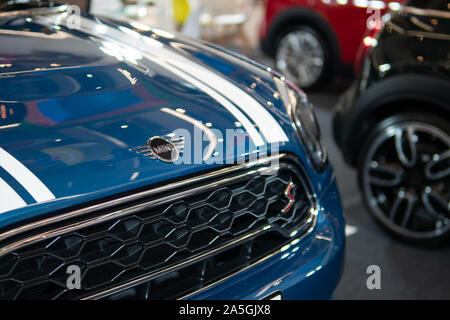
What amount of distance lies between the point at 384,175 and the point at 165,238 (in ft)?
4.86

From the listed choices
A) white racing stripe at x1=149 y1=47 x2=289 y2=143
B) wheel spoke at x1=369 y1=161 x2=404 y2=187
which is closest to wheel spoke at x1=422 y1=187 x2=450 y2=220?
wheel spoke at x1=369 y1=161 x2=404 y2=187

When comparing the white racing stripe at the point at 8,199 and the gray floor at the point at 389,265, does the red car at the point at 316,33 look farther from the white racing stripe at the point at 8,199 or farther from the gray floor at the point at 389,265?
the white racing stripe at the point at 8,199

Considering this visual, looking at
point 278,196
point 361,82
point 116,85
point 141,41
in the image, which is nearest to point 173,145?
point 116,85

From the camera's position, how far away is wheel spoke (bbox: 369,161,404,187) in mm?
2256

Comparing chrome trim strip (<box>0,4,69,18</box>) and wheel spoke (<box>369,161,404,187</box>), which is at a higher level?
chrome trim strip (<box>0,4,69,18</box>)

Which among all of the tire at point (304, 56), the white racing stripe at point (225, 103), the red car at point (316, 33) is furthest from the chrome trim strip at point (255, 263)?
the tire at point (304, 56)

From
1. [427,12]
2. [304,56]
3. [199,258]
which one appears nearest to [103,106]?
[199,258]

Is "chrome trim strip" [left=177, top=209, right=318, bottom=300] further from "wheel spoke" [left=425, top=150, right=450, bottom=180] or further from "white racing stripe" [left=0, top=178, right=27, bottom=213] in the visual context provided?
"wheel spoke" [left=425, top=150, right=450, bottom=180]

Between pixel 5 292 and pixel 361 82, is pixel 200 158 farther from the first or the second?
pixel 361 82

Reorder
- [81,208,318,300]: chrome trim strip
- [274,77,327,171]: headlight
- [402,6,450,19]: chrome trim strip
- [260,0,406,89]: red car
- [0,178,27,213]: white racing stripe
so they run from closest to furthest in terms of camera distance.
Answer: [0,178,27,213]: white racing stripe < [81,208,318,300]: chrome trim strip < [274,77,327,171]: headlight < [402,6,450,19]: chrome trim strip < [260,0,406,89]: red car

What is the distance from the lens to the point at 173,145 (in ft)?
3.68

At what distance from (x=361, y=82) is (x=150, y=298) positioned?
1.66 metres

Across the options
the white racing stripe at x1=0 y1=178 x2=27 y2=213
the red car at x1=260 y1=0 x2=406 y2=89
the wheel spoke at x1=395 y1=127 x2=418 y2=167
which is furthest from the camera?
the red car at x1=260 y1=0 x2=406 y2=89

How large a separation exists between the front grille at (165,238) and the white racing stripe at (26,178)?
6cm
